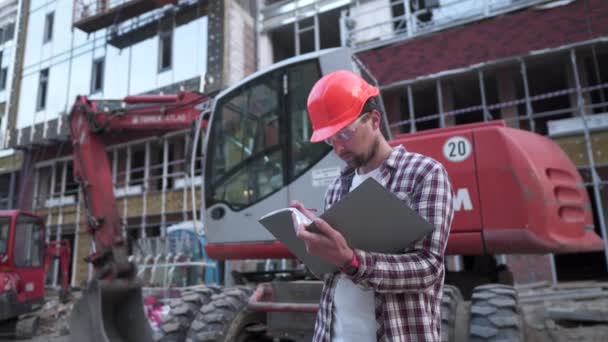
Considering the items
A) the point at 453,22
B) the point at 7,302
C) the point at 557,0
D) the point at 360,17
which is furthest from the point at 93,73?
the point at 557,0

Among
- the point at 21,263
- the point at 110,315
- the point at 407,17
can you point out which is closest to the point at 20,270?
the point at 21,263

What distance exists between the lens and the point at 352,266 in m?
1.31

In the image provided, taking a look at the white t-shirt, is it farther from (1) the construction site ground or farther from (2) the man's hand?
(1) the construction site ground

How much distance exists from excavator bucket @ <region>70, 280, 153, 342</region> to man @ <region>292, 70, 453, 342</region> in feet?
10.9

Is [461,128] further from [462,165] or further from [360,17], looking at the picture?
[360,17]

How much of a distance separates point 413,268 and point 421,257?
6 cm

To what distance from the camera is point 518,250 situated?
333 cm

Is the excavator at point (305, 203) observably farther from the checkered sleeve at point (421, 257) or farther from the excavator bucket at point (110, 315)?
the checkered sleeve at point (421, 257)

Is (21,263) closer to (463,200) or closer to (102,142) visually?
(102,142)

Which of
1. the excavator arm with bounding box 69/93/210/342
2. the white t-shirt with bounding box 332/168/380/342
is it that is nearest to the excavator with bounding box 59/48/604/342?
the white t-shirt with bounding box 332/168/380/342

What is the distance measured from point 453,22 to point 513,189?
9.74m

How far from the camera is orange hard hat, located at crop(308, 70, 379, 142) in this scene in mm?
1578

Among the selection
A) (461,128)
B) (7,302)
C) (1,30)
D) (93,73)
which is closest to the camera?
(461,128)

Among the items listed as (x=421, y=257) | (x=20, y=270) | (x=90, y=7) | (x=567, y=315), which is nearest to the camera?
(x=421, y=257)
